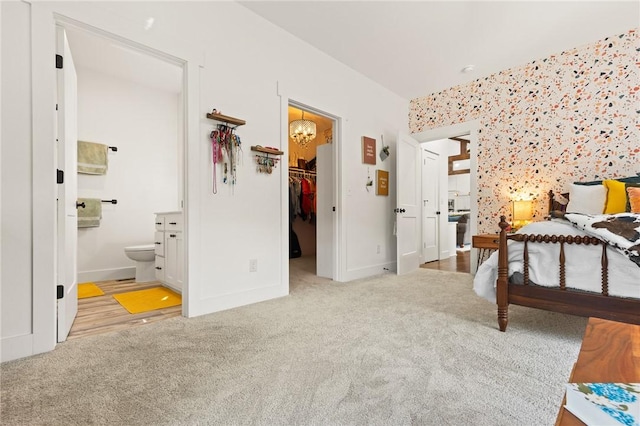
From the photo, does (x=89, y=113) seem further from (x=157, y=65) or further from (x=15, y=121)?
(x=15, y=121)

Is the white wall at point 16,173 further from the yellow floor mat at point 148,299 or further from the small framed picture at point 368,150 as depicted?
the small framed picture at point 368,150

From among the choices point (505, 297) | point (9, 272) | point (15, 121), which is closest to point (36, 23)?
point (15, 121)

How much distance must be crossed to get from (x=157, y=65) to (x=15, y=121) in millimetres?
Result: 2397

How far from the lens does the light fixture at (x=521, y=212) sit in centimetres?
356

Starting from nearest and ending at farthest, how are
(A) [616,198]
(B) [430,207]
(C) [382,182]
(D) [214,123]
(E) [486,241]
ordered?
(D) [214,123]
(A) [616,198]
(E) [486,241]
(C) [382,182]
(B) [430,207]

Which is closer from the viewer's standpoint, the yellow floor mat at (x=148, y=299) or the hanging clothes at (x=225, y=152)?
the hanging clothes at (x=225, y=152)

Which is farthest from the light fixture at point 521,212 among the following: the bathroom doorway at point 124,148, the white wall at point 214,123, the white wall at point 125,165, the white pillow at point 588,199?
the white wall at point 125,165

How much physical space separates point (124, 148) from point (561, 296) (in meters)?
4.90

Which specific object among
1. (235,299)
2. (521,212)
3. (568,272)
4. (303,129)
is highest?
(303,129)

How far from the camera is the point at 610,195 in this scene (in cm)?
278

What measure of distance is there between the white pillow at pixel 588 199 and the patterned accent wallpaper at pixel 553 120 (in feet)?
1.54

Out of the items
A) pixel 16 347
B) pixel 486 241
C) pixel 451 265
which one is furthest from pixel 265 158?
pixel 451 265

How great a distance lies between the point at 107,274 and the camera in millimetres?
3859

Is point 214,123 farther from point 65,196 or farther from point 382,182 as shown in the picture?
point 382,182
